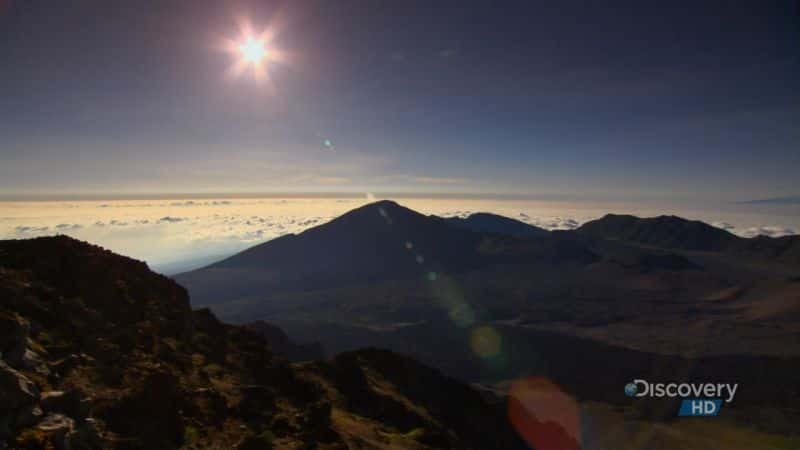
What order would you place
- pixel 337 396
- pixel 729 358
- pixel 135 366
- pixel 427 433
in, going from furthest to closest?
pixel 729 358, pixel 337 396, pixel 427 433, pixel 135 366

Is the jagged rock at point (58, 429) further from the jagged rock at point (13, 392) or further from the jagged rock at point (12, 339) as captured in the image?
the jagged rock at point (12, 339)

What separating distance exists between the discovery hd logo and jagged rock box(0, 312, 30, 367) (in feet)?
460

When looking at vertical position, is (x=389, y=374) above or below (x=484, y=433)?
above

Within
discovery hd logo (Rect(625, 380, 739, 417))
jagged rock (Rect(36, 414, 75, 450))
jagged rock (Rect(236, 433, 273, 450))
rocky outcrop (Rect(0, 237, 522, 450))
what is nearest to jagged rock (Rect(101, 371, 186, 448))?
→ rocky outcrop (Rect(0, 237, 522, 450))

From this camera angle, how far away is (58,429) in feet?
40.5

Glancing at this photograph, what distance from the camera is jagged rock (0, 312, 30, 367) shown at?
588 inches

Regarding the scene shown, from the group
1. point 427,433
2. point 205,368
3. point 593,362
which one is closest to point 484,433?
point 427,433

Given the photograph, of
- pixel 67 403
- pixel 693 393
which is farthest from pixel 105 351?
pixel 693 393

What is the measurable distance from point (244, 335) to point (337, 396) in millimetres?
10331

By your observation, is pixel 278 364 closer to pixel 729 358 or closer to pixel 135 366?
pixel 135 366

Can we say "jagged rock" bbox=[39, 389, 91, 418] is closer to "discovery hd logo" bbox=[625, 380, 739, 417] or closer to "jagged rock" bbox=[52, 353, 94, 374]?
"jagged rock" bbox=[52, 353, 94, 374]

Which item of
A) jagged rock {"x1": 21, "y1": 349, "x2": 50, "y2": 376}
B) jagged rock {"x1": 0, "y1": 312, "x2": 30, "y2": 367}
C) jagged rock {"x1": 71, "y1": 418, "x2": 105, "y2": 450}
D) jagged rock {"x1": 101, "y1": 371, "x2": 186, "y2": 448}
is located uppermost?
jagged rock {"x1": 0, "y1": 312, "x2": 30, "y2": 367}

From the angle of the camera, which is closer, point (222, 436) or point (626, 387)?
point (222, 436)

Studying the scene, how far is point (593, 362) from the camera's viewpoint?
169875mm
